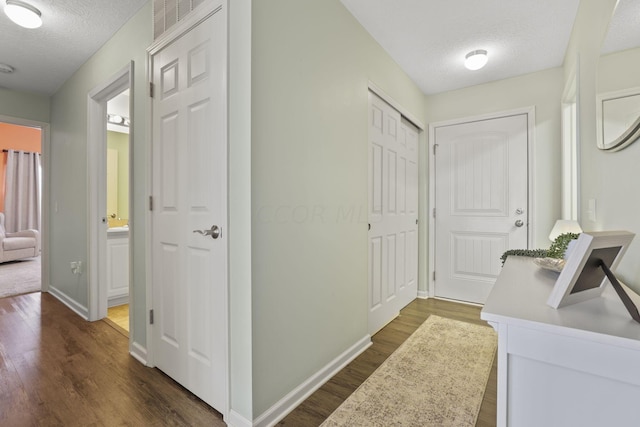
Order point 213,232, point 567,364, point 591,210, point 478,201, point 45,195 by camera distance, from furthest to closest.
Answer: point 45,195 < point 478,201 < point 591,210 < point 213,232 < point 567,364

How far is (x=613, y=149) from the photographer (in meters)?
1.19

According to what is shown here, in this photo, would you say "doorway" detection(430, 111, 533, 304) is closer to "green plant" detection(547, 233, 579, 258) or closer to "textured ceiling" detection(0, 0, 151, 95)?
"green plant" detection(547, 233, 579, 258)

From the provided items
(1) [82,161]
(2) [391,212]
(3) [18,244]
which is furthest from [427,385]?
(3) [18,244]

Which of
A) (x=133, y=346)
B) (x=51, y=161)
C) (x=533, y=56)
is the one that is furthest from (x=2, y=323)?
(x=533, y=56)

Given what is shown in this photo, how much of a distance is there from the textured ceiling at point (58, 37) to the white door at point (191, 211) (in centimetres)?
69

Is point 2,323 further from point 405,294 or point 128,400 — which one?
point 405,294

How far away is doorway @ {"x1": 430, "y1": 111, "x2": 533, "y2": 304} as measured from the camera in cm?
300

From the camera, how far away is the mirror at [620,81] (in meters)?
0.98

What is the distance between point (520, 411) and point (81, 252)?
11.7ft

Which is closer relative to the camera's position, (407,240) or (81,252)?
(81,252)

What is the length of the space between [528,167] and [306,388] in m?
2.94

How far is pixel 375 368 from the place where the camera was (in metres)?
1.96

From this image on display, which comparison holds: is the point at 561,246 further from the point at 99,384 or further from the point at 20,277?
the point at 20,277

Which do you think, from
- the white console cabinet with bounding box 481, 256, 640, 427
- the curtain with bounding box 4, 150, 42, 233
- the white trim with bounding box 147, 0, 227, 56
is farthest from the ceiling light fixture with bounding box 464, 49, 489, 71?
the curtain with bounding box 4, 150, 42, 233
